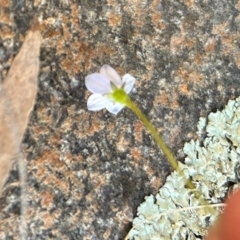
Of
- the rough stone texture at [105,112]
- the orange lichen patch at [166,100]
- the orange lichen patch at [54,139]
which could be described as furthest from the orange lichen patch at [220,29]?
the orange lichen patch at [54,139]

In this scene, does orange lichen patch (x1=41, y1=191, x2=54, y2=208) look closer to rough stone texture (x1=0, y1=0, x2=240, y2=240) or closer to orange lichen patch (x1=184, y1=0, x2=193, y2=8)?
rough stone texture (x1=0, y1=0, x2=240, y2=240)

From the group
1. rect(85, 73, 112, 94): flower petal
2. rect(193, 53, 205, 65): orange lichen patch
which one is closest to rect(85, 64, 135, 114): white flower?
rect(85, 73, 112, 94): flower petal

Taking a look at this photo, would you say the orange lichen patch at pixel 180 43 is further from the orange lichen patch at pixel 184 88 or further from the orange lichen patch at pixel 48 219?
the orange lichen patch at pixel 48 219

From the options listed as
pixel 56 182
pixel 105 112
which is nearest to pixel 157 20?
pixel 105 112

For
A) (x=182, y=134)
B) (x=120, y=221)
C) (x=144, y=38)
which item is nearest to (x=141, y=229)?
(x=120, y=221)

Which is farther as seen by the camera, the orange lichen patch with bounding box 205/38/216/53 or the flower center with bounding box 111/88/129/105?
the orange lichen patch with bounding box 205/38/216/53

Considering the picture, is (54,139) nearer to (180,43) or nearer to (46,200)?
(46,200)
